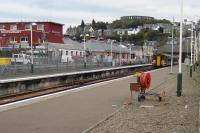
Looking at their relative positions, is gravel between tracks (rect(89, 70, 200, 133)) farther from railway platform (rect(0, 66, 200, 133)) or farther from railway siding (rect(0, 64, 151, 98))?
railway siding (rect(0, 64, 151, 98))

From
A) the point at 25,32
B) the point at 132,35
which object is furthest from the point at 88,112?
the point at 132,35

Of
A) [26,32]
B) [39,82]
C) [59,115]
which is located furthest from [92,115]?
[26,32]

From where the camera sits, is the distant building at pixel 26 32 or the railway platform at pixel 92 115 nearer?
the railway platform at pixel 92 115

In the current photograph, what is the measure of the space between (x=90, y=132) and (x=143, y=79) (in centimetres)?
889

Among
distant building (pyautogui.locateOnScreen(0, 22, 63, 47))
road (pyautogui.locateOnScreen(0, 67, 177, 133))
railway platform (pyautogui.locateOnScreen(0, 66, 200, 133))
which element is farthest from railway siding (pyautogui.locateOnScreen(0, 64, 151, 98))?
distant building (pyautogui.locateOnScreen(0, 22, 63, 47))

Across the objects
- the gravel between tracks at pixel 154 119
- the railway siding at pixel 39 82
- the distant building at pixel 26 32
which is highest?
the distant building at pixel 26 32

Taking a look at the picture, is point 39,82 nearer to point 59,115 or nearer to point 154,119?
point 59,115

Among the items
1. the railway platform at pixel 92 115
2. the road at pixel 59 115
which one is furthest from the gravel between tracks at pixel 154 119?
the road at pixel 59 115

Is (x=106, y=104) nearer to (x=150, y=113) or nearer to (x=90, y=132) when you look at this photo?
(x=150, y=113)

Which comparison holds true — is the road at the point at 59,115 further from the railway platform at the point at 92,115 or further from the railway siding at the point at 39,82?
the railway siding at the point at 39,82

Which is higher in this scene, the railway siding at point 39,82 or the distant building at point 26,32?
the distant building at point 26,32

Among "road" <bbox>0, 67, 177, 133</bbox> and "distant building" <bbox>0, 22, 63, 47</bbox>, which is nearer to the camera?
"road" <bbox>0, 67, 177, 133</bbox>

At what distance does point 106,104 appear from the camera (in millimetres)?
18328

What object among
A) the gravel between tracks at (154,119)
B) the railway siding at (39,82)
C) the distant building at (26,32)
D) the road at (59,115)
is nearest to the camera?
the gravel between tracks at (154,119)
